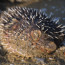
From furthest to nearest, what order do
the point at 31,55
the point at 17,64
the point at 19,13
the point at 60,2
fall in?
the point at 60,2 < the point at 19,13 < the point at 31,55 < the point at 17,64

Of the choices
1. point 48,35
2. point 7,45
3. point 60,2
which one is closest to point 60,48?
point 48,35

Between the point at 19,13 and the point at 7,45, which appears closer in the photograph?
the point at 7,45

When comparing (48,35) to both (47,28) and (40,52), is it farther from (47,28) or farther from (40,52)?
(40,52)

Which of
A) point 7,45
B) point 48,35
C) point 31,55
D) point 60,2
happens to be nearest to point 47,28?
point 48,35

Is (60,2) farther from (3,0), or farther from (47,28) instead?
(47,28)

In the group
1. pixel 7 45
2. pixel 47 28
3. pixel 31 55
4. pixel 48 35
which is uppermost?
pixel 47 28

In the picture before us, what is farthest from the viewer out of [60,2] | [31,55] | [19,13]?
[60,2]

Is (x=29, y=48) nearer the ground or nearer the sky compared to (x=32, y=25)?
nearer the ground
